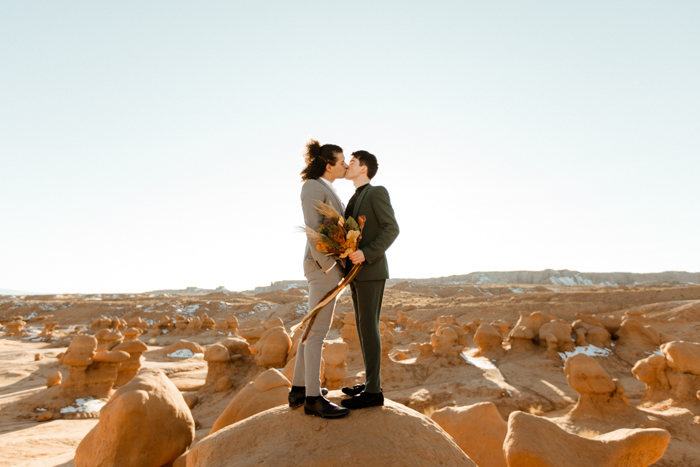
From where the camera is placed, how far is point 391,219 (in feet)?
9.75

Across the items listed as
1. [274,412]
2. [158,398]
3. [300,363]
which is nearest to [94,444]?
[158,398]

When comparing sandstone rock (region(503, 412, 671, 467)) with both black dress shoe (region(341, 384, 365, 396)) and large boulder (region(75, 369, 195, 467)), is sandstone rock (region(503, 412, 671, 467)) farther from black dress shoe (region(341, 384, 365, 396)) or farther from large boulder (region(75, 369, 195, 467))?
large boulder (region(75, 369, 195, 467))

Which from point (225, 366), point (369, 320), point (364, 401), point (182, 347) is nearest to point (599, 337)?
point (225, 366)

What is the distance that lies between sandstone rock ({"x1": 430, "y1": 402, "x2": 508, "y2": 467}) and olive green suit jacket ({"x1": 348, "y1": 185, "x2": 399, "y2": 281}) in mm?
3347

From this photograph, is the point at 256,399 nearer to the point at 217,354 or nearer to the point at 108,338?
the point at 217,354

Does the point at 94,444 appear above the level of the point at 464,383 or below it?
above

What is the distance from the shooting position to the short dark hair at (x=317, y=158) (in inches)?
123

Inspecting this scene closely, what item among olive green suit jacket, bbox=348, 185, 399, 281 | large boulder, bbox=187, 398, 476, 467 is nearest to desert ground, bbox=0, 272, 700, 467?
large boulder, bbox=187, 398, 476, 467

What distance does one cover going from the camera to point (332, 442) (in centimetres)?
256

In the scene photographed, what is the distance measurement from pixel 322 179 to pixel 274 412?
6.48 feet

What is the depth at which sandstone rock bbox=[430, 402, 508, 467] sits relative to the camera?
487 centimetres

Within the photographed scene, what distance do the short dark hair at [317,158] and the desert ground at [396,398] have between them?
Result: 1.92 m

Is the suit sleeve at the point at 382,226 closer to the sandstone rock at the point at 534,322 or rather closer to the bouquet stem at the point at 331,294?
the bouquet stem at the point at 331,294

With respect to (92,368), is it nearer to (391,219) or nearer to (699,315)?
(391,219)
